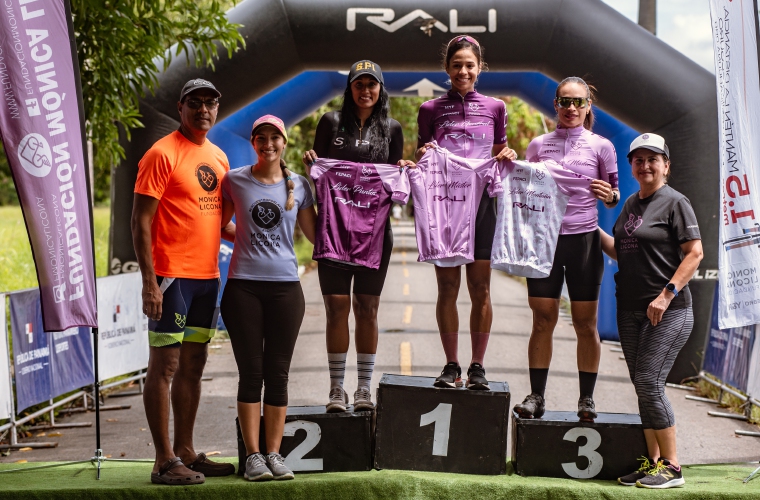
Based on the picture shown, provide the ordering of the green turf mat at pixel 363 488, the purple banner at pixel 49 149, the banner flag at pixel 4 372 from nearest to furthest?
the purple banner at pixel 49 149 → the green turf mat at pixel 363 488 → the banner flag at pixel 4 372

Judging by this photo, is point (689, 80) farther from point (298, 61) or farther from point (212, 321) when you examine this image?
point (212, 321)

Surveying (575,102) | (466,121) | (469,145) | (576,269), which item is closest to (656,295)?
(576,269)

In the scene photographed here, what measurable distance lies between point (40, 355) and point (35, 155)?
3.26m

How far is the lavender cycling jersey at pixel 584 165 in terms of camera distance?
5.36 m

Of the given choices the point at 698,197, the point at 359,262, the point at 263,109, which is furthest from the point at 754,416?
the point at 263,109

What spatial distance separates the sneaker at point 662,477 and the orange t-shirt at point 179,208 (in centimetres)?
298

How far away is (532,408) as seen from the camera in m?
5.30

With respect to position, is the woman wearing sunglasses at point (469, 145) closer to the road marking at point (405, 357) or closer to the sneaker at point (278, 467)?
the sneaker at point (278, 467)

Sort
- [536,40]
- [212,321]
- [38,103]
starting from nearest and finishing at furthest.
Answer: [38,103] < [212,321] < [536,40]

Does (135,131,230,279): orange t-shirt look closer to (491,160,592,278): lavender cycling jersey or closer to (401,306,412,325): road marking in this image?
(491,160,592,278): lavender cycling jersey

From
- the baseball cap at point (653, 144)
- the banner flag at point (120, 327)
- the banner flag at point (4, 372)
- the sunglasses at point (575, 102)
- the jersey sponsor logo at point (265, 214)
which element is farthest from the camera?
the banner flag at point (120, 327)

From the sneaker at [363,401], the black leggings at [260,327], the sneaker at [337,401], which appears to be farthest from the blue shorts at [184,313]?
the sneaker at [363,401]

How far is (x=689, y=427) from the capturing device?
25.4 ft

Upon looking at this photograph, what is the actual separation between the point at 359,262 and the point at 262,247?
67 centimetres
